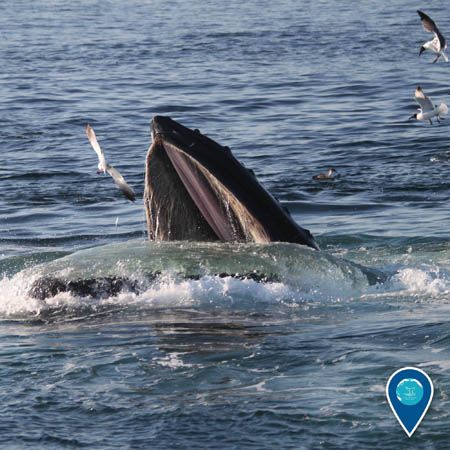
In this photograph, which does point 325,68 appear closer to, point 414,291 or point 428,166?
point 428,166

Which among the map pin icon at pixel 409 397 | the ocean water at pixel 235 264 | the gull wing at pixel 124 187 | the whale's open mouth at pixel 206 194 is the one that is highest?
the whale's open mouth at pixel 206 194

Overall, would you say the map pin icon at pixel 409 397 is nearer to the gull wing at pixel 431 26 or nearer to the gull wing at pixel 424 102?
the gull wing at pixel 431 26

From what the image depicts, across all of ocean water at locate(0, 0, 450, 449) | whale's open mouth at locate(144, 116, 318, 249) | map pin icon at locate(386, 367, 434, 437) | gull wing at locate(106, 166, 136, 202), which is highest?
whale's open mouth at locate(144, 116, 318, 249)

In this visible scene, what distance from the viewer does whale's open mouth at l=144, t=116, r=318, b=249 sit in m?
8.39

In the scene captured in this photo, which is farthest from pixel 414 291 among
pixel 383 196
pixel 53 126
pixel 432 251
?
pixel 53 126

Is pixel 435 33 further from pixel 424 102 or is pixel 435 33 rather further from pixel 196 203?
pixel 196 203

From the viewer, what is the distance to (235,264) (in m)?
9.07

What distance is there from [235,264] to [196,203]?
66 centimetres

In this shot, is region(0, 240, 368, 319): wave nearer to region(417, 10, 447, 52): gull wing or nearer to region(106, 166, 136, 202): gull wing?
region(106, 166, 136, 202): gull wing

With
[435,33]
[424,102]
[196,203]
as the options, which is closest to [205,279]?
[196,203]

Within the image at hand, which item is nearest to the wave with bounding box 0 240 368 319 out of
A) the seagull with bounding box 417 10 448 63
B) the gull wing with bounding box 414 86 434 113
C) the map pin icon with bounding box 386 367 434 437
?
the map pin icon with bounding box 386 367 434 437

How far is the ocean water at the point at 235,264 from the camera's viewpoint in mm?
6195

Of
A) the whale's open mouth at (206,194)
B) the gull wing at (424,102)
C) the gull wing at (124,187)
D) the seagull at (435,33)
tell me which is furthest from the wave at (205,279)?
the gull wing at (424,102)

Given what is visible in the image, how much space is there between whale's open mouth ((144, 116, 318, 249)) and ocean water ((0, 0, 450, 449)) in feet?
0.68
